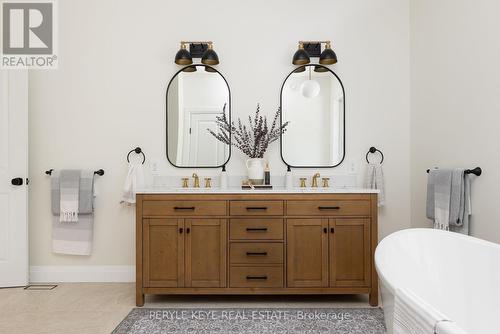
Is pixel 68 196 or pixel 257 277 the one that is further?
pixel 68 196

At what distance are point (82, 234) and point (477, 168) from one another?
125 inches

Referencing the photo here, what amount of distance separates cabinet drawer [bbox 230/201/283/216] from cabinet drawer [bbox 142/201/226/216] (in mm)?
90

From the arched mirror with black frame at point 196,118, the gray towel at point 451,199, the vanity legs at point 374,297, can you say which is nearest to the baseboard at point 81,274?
the arched mirror with black frame at point 196,118

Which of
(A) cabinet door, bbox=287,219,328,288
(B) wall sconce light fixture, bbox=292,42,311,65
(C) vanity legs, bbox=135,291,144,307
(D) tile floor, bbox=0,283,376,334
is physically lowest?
(D) tile floor, bbox=0,283,376,334

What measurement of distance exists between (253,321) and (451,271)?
1.27 metres

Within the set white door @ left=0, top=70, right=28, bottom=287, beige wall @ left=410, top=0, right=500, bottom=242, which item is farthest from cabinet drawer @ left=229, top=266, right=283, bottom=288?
white door @ left=0, top=70, right=28, bottom=287

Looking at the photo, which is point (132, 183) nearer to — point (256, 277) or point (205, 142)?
point (205, 142)

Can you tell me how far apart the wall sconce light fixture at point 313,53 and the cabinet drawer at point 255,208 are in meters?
1.31

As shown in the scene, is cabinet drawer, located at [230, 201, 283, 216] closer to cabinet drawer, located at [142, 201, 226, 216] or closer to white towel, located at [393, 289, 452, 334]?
cabinet drawer, located at [142, 201, 226, 216]

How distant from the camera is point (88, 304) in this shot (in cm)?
280

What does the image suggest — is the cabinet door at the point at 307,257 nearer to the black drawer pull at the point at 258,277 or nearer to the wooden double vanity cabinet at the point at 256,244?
the wooden double vanity cabinet at the point at 256,244

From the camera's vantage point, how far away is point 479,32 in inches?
94.7

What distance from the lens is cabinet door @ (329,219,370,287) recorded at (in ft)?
9.03

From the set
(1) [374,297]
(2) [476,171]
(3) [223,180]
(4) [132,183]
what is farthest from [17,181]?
(2) [476,171]
